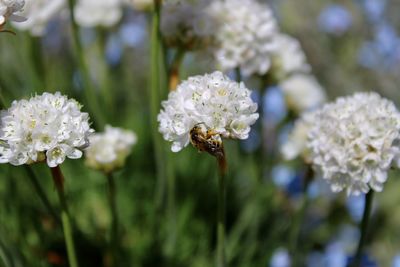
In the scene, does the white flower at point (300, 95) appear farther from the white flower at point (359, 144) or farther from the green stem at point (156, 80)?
the white flower at point (359, 144)

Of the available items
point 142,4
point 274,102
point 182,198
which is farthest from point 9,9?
point 274,102

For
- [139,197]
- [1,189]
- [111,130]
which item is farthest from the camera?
[139,197]

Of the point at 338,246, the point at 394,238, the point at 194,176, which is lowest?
the point at 394,238

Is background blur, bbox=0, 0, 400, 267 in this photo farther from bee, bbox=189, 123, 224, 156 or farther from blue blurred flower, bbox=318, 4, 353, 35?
bee, bbox=189, 123, 224, 156

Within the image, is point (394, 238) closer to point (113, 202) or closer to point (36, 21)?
point (113, 202)

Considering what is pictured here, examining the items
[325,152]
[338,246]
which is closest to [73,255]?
[325,152]

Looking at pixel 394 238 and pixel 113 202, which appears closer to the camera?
pixel 113 202
